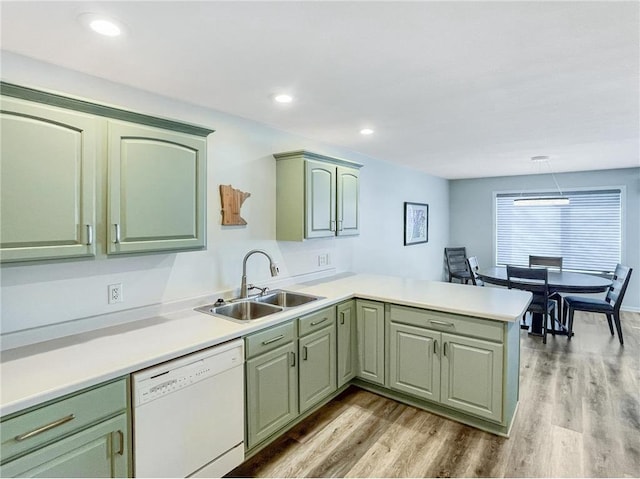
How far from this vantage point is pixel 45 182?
1545 mm

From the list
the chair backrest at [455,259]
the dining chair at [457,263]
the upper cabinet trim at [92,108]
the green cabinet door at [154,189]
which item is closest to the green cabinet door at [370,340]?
the green cabinet door at [154,189]

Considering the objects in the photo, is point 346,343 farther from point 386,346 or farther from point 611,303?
point 611,303

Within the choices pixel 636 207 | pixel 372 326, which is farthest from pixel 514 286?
pixel 636 207

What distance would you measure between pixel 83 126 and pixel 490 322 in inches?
102

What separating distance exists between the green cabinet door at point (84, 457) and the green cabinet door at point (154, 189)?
2.67 feet

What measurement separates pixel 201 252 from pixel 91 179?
3.22ft

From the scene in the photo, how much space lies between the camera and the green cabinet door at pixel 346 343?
2.86m

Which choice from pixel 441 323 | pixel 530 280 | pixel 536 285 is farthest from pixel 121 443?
pixel 530 280

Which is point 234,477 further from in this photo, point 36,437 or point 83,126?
point 83,126

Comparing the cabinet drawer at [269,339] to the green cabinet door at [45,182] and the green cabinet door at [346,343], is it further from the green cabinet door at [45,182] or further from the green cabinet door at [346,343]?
the green cabinet door at [45,182]

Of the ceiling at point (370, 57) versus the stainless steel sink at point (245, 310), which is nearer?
the ceiling at point (370, 57)

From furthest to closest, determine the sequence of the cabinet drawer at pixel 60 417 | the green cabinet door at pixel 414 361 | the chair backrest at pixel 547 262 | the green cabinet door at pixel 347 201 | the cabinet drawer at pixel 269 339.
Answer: the chair backrest at pixel 547 262 < the green cabinet door at pixel 347 201 < the green cabinet door at pixel 414 361 < the cabinet drawer at pixel 269 339 < the cabinet drawer at pixel 60 417

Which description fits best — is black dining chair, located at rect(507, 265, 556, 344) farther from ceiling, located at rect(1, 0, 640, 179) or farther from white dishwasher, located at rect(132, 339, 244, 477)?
white dishwasher, located at rect(132, 339, 244, 477)

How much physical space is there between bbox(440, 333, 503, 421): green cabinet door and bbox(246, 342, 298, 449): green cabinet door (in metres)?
1.11
